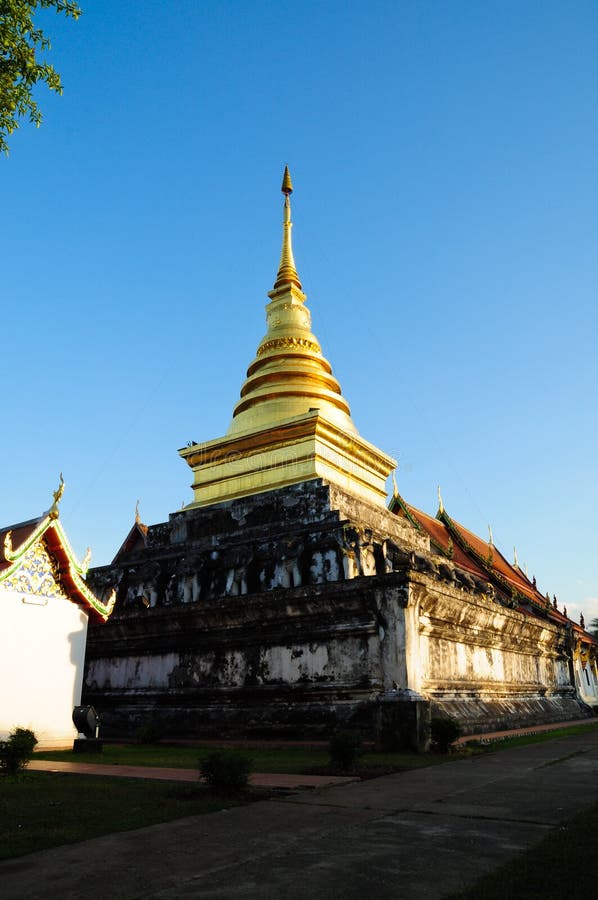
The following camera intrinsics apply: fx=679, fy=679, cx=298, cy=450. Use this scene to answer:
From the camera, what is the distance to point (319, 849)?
3.49 m

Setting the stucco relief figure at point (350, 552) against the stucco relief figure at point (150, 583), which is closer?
the stucco relief figure at point (350, 552)

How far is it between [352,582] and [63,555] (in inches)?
177

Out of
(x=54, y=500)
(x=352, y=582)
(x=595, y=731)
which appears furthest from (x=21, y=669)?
(x=595, y=731)

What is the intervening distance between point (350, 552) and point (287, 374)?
7.56m

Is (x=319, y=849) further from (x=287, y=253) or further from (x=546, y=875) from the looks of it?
(x=287, y=253)

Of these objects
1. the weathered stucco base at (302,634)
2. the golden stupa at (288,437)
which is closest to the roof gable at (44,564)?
the weathered stucco base at (302,634)

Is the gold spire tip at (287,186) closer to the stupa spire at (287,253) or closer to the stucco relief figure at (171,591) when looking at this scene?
the stupa spire at (287,253)

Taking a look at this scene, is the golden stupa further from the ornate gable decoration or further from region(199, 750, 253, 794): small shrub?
region(199, 750, 253, 794): small shrub

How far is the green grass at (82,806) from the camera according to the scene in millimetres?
3936

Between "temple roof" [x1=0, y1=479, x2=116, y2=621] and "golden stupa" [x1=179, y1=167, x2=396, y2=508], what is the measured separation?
6646mm

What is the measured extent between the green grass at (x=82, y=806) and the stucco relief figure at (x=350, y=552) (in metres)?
7.34

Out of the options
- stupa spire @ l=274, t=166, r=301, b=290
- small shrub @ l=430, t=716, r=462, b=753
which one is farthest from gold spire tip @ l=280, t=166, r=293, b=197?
small shrub @ l=430, t=716, r=462, b=753

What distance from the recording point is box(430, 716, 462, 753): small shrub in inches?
348

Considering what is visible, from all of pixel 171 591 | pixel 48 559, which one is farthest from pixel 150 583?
pixel 48 559
